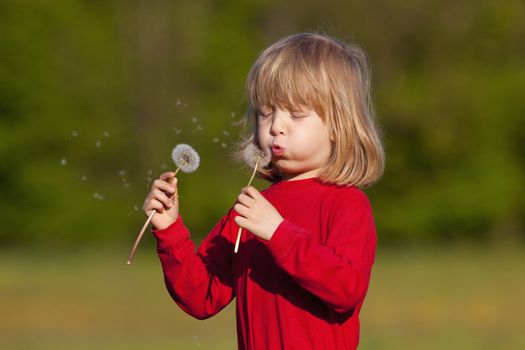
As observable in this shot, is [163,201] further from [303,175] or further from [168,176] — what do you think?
[303,175]

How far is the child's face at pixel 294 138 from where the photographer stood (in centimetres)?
362

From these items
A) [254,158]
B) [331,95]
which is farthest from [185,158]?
[331,95]

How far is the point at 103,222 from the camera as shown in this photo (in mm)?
28766

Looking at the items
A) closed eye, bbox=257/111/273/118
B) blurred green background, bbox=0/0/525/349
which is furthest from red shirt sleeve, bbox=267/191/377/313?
blurred green background, bbox=0/0/525/349

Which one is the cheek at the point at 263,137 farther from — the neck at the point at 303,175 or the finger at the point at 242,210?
the finger at the point at 242,210

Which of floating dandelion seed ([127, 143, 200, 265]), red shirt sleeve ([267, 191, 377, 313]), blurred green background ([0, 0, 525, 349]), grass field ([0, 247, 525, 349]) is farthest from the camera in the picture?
blurred green background ([0, 0, 525, 349])

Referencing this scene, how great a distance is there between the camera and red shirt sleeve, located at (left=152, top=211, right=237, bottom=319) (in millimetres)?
3818

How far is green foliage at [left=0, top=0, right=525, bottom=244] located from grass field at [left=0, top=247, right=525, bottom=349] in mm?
4146

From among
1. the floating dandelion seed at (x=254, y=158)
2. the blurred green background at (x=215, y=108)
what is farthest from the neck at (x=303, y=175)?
the blurred green background at (x=215, y=108)

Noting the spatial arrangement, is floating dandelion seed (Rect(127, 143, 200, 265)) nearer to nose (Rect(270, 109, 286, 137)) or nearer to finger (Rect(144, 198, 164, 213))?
finger (Rect(144, 198, 164, 213))

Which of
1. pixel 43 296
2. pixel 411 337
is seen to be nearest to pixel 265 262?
pixel 411 337

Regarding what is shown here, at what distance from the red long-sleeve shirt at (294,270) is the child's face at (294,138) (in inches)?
3.4

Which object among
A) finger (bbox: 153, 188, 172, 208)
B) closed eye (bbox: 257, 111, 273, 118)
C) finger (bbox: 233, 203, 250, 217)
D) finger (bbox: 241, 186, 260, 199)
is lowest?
finger (bbox: 153, 188, 172, 208)

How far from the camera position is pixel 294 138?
3.62 metres
